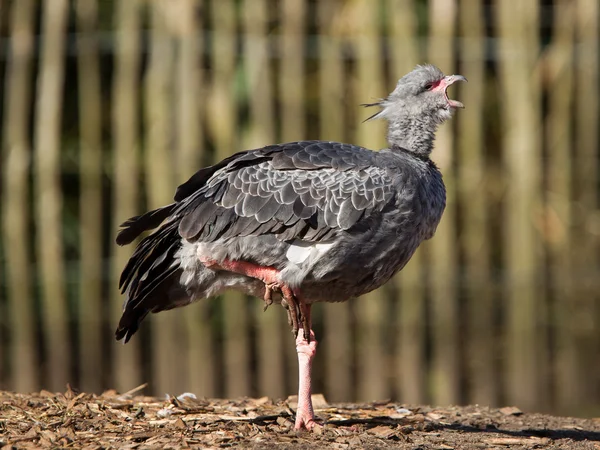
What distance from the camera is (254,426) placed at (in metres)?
5.67

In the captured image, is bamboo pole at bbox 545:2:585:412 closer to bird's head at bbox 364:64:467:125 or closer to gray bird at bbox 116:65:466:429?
bird's head at bbox 364:64:467:125

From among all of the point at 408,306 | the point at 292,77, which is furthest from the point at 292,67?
the point at 408,306

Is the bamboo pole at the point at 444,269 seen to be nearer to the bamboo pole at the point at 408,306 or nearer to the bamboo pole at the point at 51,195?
the bamboo pole at the point at 408,306

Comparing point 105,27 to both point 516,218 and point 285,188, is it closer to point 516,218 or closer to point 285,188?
point 516,218

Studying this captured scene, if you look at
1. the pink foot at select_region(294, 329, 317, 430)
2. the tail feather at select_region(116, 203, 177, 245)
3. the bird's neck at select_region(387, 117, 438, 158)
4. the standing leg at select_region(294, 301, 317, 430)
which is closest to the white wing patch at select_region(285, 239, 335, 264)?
the standing leg at select_region(294, 301, 317, 430)

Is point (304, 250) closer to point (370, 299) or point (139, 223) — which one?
point (139, 223)

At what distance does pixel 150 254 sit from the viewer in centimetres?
615

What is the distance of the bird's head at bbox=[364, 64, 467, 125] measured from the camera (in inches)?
253

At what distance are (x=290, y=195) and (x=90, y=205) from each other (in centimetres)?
363

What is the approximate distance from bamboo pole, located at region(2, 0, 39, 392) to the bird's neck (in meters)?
3.88

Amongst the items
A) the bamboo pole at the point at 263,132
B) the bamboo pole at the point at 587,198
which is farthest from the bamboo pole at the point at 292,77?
the bamboo pole at the point at 587,198

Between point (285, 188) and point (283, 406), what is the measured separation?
4.64ft

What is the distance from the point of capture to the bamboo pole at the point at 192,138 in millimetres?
8828

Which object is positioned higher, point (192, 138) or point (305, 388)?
point (192, 138)
